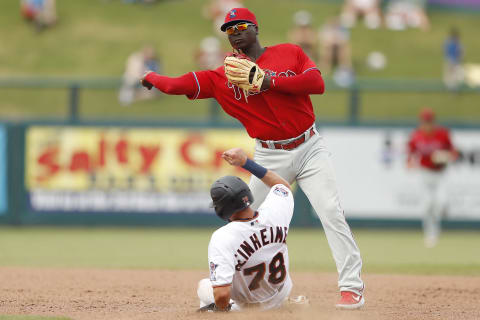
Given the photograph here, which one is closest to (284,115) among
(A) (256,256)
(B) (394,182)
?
(A) (256,256)

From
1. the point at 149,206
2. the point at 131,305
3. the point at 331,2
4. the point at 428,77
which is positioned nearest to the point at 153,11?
the point at 331,2

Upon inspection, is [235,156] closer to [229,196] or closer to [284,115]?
[229,196]

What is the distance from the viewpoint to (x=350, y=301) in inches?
238

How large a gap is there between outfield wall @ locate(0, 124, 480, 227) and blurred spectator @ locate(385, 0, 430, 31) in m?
14.3

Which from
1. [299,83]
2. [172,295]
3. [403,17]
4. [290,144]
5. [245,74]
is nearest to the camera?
[245,74]

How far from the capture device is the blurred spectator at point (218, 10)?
23.4 meters

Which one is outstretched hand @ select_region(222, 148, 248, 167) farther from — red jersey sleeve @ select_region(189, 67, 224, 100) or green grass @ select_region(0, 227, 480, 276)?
green grass @ select_region(0, 227, 480, 276)

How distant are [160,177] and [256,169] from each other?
804 centimetres

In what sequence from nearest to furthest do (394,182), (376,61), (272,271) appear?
(272,271), (394,182), (376,61)

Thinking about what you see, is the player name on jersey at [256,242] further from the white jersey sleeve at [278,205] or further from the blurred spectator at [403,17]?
the blurred spectator at [403,17]

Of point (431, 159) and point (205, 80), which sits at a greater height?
point (205, 80)

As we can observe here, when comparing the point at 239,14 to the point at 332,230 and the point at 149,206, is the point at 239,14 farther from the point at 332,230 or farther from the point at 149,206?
the point at 149,206

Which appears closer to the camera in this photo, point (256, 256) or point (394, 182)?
point (256, 256)

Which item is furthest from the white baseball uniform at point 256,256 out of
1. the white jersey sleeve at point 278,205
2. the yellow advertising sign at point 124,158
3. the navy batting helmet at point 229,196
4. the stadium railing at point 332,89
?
the stadium railing at point 332,89
